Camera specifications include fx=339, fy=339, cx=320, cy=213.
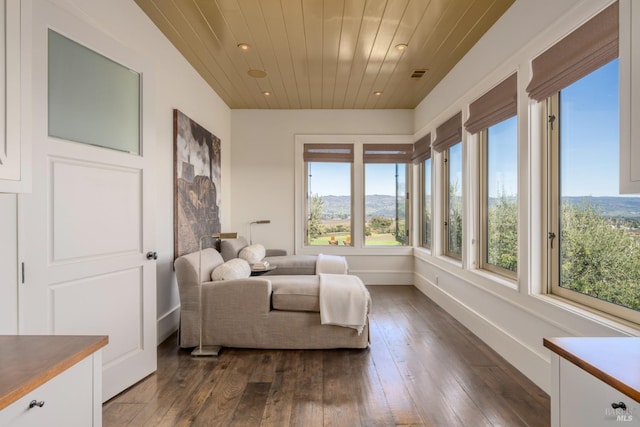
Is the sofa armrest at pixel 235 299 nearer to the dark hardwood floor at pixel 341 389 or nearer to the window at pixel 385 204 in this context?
the dark hardwood floor at pixel 341 389

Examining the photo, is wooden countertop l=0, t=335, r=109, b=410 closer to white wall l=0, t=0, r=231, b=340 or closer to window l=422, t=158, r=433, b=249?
white wall l=0, t=0, r=231, b=340

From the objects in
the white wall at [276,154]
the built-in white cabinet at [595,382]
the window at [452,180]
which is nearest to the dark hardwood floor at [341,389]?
the built-in white cabinet at [595,382]

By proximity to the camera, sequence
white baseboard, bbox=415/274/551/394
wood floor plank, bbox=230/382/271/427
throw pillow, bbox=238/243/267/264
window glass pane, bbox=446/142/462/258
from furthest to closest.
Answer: throw pillow, bbox=238/243/267/264
window glass pane, bbox=446/142/462/258
white baseboard, bbox=415/274/551/394
wood floor plank, bbox=230/382/271/427

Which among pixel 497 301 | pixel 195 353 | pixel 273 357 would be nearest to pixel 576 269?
pixel 497 301

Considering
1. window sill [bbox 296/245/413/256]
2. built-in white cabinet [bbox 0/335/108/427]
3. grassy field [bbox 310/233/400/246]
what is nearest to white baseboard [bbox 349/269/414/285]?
window sill [bbox 296/245/413/256]

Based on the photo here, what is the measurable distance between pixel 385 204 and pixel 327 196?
38.4 inches

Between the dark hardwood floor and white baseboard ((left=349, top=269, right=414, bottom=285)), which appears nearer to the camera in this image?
the dark hardwood floor

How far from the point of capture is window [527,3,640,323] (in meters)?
1.83

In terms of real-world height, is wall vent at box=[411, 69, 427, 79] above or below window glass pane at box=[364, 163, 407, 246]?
above

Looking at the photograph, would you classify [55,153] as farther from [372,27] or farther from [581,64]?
[581,64]

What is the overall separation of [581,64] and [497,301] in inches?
73.7

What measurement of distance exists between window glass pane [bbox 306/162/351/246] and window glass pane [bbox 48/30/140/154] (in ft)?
11.3

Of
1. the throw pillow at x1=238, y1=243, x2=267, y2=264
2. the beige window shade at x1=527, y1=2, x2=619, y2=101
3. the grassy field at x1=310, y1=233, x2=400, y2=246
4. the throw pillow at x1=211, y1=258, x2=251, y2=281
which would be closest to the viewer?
the beige window shade at x1=527, y1=2, x2=619, y2=101

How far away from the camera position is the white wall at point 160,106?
64.0 inches
